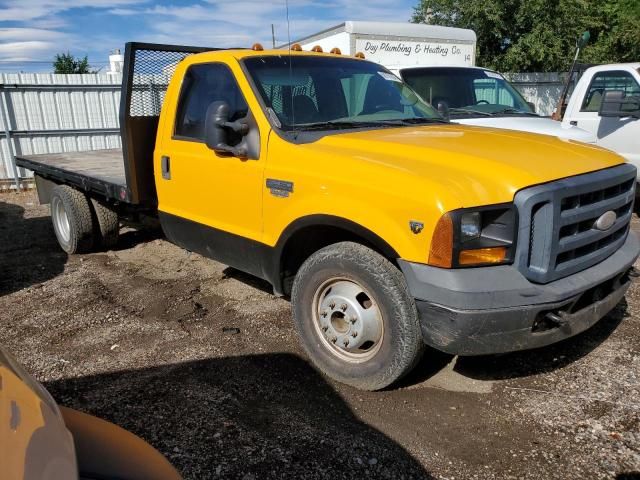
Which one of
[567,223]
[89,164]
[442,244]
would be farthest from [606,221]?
[89,164]

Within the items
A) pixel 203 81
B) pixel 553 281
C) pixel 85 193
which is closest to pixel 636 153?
pixel 553 281

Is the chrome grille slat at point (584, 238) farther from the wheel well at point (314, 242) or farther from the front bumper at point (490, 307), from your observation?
the wheel well at point (314, 242)

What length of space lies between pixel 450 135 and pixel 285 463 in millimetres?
2300

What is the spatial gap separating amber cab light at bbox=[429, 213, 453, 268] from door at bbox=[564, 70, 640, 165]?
5.58m

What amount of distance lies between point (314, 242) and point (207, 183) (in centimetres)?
104

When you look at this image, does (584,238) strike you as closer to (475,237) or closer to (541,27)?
(475,237)

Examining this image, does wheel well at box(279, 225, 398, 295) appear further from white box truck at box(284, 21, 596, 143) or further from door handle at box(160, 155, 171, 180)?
white box truck at box(284, 21, 596, 143)

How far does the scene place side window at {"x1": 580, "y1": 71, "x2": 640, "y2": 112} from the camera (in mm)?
7348

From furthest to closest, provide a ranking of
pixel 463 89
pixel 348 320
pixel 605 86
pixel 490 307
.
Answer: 1. pixel 463 89
2. pixel 605 86
3. pixel 348 320
4. pixel 490 307

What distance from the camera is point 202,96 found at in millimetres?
4344

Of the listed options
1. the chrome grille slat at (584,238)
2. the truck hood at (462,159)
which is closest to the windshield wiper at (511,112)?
the truck hood at (462,159)

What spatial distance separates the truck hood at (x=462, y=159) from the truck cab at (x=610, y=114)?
373 cm

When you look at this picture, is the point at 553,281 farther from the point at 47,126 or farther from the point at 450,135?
the point at 47,126

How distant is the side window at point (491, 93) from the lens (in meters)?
7.73
